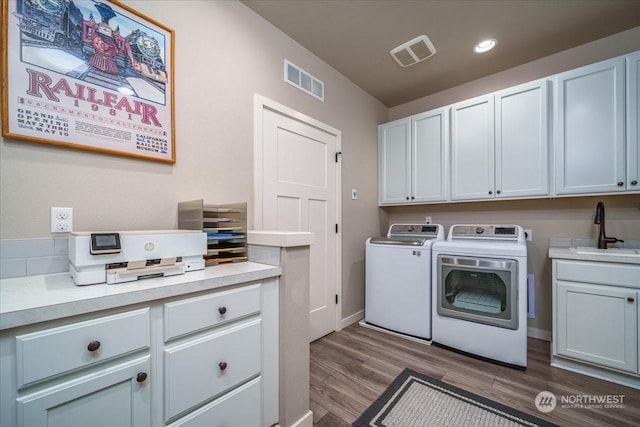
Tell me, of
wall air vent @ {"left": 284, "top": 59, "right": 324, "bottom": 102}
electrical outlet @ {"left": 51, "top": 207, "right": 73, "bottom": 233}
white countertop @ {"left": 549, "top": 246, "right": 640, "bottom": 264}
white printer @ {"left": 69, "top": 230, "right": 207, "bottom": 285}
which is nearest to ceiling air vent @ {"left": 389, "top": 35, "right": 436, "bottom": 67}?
wall air vent @ {"left": 284, "top": 59, "right": 324, "bottom": 102}

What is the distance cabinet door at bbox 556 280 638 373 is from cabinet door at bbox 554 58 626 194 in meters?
0.80

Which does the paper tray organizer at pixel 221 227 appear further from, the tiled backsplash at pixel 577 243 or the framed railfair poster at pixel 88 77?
the tiled backsplash at pixel 577 243

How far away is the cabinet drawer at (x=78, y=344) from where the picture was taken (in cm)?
68

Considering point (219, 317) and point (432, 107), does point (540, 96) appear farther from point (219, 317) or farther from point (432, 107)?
point (219, 317)

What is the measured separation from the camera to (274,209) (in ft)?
6.69

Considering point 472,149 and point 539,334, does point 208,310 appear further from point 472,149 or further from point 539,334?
point 539,334

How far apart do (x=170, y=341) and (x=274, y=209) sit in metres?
1.22

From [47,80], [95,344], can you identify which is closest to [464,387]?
[95,344]

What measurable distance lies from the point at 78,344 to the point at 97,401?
0.20 m

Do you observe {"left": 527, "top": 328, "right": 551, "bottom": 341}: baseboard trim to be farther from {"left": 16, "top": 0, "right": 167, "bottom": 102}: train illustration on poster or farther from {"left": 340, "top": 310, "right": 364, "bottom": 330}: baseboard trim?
{"left": 16, "top": 0, "right": 167, "bottom": 102}: train illustration on poster

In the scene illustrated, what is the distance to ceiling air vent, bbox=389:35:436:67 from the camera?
7.21ft

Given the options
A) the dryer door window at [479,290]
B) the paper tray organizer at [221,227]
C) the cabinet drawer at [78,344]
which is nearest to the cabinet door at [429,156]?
the dryer door window at [479,290]

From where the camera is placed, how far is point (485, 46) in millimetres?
2256

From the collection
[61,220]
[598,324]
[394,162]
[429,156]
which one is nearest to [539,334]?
[598,324]
